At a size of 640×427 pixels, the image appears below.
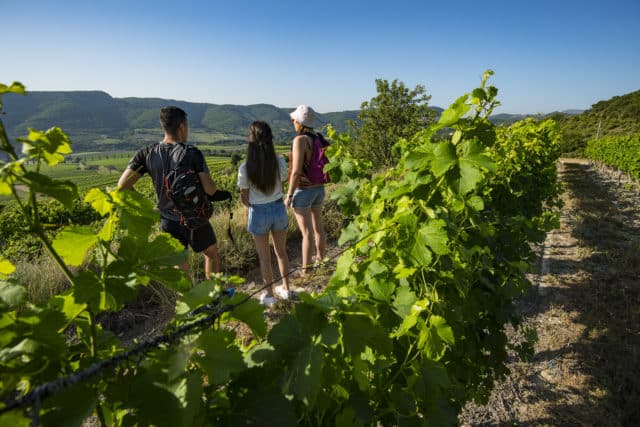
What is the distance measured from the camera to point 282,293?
371cm

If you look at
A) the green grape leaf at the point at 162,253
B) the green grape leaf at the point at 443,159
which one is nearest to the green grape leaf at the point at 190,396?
the green grape leaf at the point at 162,253

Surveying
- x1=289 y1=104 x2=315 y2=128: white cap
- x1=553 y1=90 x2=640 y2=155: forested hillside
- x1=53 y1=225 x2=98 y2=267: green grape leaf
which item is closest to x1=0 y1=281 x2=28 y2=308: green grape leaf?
x1=53 y1=225 x2=98 y2=267: green grape leaf

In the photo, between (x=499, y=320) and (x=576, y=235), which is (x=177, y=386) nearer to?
(x=499, y=320)

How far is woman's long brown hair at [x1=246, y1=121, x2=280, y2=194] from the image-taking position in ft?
9.86

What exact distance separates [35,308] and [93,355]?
150 millimetres

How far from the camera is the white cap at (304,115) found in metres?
3.43

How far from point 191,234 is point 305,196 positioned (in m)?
1.30

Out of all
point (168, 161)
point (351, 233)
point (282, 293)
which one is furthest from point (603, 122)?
point (168, 161)

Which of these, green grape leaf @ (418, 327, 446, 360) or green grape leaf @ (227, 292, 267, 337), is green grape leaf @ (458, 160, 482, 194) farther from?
green grape leaf @ (227, 292, 267, 337)

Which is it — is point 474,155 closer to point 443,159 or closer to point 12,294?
point 443,159

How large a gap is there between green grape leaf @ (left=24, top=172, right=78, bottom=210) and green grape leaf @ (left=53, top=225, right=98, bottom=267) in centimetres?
14

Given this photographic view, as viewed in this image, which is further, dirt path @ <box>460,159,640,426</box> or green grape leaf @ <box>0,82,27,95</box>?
dirt path @ <box>460,159,640,426</box>

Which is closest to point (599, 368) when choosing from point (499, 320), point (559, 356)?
point (559, 356)

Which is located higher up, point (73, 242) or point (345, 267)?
point (73, 242)
